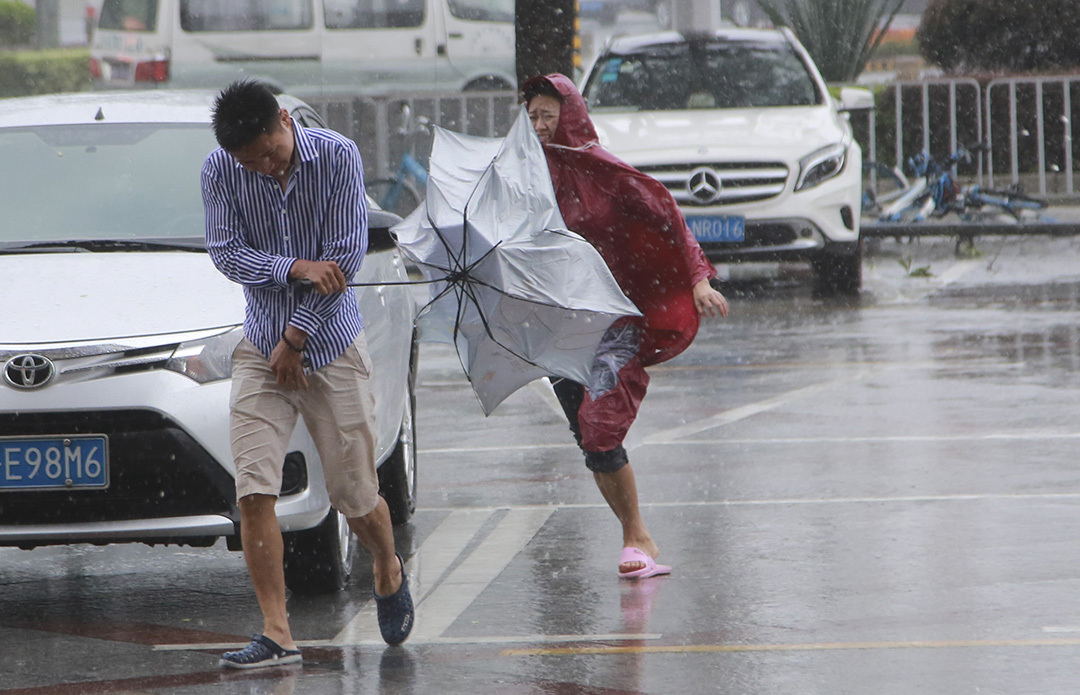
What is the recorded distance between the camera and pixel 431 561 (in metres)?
6.24

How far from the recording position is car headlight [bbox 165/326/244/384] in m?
5.14

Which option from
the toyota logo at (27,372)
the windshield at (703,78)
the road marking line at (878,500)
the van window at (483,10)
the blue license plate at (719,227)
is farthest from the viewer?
the van window at (483,10)

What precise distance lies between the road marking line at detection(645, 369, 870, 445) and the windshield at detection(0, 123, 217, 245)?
9.50 feet

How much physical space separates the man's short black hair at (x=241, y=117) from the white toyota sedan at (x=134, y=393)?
29.7 inches

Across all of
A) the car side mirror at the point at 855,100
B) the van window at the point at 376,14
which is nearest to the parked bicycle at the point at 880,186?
the car side mirror at the point at 855,100

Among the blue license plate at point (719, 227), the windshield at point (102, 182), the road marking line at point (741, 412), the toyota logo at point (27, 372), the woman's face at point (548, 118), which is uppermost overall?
the woman's face at point (548, 118)

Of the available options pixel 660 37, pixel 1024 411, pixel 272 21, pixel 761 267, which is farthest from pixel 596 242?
pixel 272 21

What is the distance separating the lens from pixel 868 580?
18.7ft

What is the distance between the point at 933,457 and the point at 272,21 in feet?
45.4

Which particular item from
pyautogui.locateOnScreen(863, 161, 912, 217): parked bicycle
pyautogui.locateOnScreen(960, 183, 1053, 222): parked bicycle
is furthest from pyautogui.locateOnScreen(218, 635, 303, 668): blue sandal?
pyautogui.locateOnScreen(863, 161, 912, 217): parked bicycle

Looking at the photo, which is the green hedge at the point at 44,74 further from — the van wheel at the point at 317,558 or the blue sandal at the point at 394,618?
the blue sandal at the point at 394,618

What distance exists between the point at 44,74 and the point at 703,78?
23.5m

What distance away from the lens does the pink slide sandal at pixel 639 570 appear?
5812 mm

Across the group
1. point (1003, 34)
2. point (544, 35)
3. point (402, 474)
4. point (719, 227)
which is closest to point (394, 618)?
point (402, 474)
